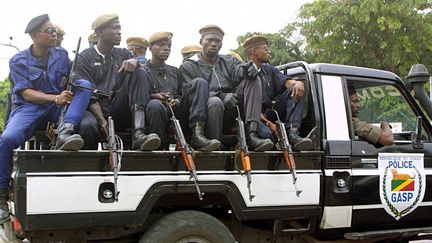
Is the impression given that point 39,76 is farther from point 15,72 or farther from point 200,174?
point 200,174

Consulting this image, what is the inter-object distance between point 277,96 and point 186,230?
1770mm

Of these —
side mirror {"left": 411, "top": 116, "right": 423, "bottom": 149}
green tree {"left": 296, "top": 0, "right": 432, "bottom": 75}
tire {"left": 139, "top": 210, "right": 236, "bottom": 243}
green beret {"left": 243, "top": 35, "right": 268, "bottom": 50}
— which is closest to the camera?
tire {"left": 139, "top": 210, "right": 236, "bottom": 243}

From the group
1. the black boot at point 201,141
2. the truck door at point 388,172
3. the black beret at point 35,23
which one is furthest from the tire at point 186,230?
the black beret at point 35,23

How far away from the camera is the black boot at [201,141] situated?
12.0 feet

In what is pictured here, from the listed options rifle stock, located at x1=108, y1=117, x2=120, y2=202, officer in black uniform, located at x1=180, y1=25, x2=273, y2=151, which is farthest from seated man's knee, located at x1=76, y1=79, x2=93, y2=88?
officer in black uniform, located at x1=180, y1=25, x2=273, y2=151

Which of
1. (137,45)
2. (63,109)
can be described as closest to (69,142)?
(63,109)

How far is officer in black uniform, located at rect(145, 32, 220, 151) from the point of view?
12.2 ft

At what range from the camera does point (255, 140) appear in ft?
12.9

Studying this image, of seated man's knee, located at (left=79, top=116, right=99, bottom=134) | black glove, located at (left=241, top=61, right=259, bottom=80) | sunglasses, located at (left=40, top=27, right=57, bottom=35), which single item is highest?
sunglasses, located at (left=40, top=27, right=57, bottom=35)

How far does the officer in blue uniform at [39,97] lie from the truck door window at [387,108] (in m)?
2.74

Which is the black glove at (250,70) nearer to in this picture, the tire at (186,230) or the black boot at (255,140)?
the black boot at (255,140)

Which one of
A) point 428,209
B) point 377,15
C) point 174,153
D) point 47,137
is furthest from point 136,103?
point 377,15

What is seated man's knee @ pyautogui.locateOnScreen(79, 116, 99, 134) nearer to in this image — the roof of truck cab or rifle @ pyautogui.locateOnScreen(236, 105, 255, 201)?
rifle @ pyautogui.locateOnScreen(236, 105, 255, 201)

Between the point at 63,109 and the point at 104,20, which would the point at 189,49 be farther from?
the point at 63,109
